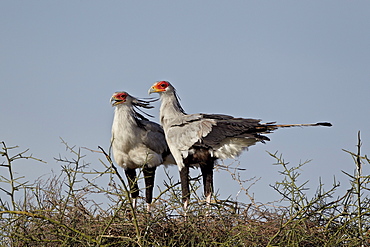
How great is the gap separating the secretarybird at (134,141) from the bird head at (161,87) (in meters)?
0.57

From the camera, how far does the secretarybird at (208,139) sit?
6.80m

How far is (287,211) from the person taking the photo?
4.89 meters

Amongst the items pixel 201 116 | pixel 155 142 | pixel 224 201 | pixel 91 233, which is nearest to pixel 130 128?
pixel 155 142

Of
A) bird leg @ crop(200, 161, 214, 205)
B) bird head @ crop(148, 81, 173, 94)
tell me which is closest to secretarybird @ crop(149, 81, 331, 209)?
bird leg @ crop(200, 161, 214, 205)

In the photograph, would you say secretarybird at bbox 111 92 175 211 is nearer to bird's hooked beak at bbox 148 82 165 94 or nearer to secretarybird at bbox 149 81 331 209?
bird's hooked beak at bbox 148 82 165 94

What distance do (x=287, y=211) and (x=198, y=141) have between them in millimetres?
2257

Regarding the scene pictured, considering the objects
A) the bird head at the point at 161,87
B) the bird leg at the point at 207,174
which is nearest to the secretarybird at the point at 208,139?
the bird leg at the point at 207,174

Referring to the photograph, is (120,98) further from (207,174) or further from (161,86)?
(207,174)

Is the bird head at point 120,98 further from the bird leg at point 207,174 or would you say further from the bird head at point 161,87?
the bird leg at point 207,174

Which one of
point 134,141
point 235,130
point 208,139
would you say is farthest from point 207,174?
point 134,141

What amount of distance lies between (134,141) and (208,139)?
1493 millimetres

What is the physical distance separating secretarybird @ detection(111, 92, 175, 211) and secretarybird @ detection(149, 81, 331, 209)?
828 millimetres

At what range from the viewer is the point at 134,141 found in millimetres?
8070

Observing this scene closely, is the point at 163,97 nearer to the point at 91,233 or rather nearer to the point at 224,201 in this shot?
the point at 224,201
